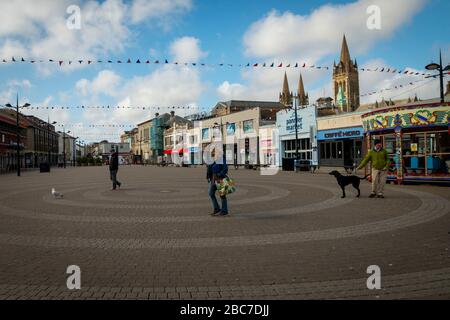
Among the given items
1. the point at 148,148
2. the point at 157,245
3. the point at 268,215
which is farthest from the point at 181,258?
the point at 148,148

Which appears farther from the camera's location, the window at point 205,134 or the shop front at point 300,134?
the window at point 205,134

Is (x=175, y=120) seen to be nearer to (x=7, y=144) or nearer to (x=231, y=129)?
(x=231, y=129)

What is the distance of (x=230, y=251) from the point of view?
6.32m

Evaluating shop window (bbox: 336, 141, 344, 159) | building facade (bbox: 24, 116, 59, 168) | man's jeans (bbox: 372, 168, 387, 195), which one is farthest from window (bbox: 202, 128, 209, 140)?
man's jeans (bbox: 372, 168, 387, 195)

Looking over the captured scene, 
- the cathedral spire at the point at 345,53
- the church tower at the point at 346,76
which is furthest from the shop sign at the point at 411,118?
the cathedral spire at the point at 345,53

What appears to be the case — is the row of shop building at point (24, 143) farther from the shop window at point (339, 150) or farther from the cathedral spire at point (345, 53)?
the cathedral spire at point (345, 53)

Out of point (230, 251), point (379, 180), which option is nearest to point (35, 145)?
point (379, 180)

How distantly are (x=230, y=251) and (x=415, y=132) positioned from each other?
15510 mm

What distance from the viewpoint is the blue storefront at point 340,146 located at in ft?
114

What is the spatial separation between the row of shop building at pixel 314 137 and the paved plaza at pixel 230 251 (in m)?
2.85

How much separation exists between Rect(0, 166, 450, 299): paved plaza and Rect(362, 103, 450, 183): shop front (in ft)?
23.1

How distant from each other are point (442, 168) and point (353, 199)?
802 centimetres

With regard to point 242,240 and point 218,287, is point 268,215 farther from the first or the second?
point 218,287
